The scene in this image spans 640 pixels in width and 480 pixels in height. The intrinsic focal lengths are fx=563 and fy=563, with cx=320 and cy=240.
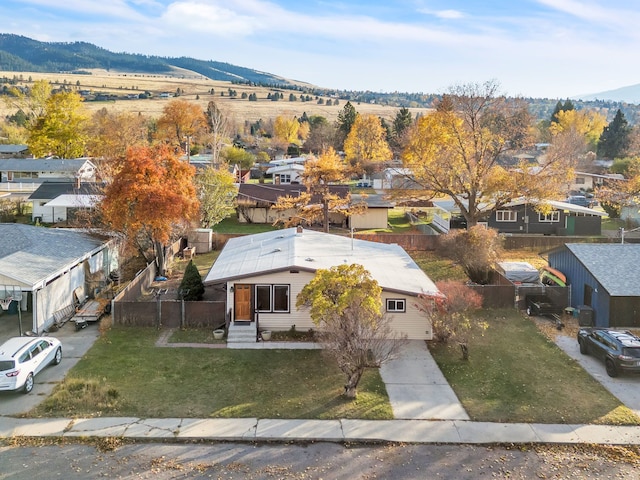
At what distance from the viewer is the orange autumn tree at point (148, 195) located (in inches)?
1193

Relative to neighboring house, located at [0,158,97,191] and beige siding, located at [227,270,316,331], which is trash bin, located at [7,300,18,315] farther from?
neighboring house, located at [0,158,97,191]

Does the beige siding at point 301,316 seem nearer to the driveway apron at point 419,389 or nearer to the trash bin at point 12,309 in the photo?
the driveway apron at point 419,389

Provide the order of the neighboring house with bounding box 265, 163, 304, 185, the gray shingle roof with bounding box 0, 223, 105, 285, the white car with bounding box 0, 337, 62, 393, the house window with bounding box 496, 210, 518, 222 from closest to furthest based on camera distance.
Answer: the white car with bounding box 0, 337, 62, 393 → the gray shingle roof with bounding box 0, 223, 105, 285 → the house window with bounding box 496, 210, 518, 222 → the neighboring house with bounding box 265, 163, 304, 185

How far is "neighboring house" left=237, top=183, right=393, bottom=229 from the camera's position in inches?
2032

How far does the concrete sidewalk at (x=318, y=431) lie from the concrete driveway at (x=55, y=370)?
0.97 meters

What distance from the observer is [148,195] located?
3023cm

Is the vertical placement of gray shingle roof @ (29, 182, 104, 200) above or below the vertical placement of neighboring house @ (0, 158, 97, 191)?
below

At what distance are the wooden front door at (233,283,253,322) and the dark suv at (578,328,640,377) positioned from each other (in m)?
14.5

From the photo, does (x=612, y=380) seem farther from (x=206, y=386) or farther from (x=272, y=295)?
(x=206, y=386)

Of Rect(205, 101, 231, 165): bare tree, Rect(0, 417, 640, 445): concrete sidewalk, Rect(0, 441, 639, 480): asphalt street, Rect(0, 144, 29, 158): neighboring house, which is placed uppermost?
Rect(205, 101, 231, 165): bare tree

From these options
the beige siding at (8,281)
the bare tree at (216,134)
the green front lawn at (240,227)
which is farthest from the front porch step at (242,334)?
the bare tree at (216,134)

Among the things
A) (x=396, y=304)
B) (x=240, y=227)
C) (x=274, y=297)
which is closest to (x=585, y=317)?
(x=396, y=304)

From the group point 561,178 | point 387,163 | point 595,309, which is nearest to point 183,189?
point 595,309

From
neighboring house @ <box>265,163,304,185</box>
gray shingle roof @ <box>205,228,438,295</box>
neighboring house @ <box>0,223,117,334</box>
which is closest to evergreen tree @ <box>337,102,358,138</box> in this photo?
neighboring house @ <box>265,163,304,185</box>
